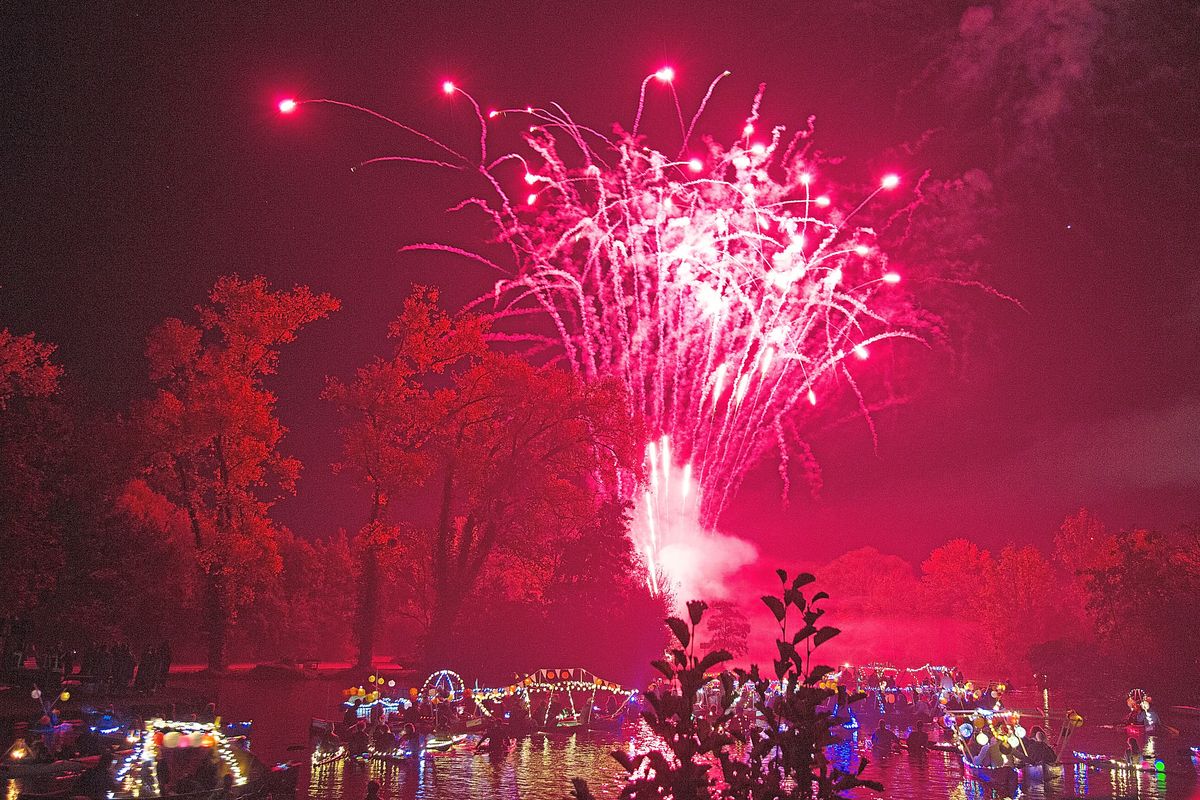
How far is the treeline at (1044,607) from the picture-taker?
63.9 m

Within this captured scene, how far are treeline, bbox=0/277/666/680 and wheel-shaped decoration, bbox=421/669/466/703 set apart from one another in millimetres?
2145

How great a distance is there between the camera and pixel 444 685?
3800 cm

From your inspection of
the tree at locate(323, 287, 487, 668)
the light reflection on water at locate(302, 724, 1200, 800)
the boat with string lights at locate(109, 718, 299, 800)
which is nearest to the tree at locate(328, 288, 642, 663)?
the tree at locate(323, 287, 487, 668)

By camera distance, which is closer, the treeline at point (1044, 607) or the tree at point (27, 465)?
the tree at point (27, 465)

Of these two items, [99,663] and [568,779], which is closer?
[568,779]

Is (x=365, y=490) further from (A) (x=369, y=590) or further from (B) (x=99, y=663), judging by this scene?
(B) (x=99, y=663)

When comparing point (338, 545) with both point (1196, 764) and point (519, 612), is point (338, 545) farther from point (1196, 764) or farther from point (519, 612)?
point (1196, 764)

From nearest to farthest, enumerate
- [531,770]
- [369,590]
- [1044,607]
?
[531,770] < [369,590] < [1044,607]

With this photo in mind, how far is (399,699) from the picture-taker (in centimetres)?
3375

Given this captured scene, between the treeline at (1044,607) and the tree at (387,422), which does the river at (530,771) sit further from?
the treeline at (1044,607)

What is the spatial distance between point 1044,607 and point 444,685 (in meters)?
77.4

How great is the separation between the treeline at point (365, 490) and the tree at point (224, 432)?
7cm

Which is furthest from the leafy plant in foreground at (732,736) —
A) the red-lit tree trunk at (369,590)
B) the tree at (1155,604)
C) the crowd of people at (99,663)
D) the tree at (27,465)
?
the tree at (1155,604)

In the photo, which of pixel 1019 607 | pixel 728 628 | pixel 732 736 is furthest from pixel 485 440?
pixel 1019 607
